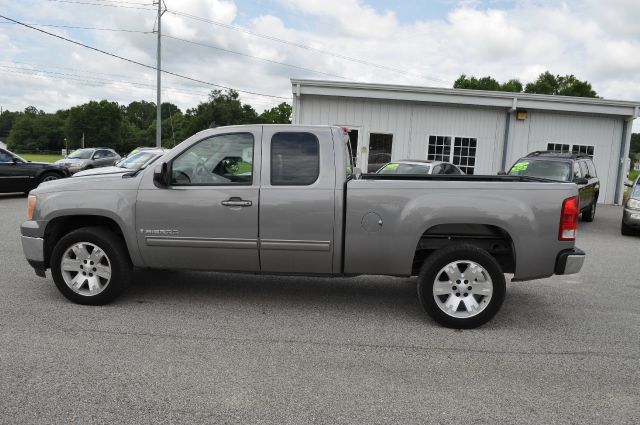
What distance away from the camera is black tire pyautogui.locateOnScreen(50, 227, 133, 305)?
507 centimetres

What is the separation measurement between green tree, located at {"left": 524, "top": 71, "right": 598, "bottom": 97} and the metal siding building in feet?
144

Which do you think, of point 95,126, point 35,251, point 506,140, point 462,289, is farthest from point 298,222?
point 95,126

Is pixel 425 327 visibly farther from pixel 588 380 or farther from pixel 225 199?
pixel 225 199

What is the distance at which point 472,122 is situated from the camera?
62.8ft

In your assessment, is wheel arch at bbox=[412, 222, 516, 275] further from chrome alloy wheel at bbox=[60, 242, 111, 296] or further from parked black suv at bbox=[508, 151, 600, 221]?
parked black suv at bbox=[508, 151, 600, 221]

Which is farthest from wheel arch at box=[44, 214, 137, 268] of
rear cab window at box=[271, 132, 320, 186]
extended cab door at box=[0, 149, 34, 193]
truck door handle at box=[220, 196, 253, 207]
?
extended cab door at box=[0, 149, 34, 193]

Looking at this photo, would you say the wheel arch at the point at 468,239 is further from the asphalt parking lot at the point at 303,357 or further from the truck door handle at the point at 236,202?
the truck door handle at the point at 236,202

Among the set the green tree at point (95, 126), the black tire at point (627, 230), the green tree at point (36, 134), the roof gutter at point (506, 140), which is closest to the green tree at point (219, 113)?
the green tree at point (95, 126)

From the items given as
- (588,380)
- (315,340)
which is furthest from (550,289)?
(315,340)

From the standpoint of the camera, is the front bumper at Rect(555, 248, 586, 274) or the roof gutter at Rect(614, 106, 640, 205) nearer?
the front bumper at Rect(555, 248, 586, 274)

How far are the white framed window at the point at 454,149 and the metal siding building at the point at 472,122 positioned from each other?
1.4 inches

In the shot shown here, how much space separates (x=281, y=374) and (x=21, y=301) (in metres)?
3.16

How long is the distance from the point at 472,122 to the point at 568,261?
1536cm

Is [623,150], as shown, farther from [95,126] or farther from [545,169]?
[95,126]
